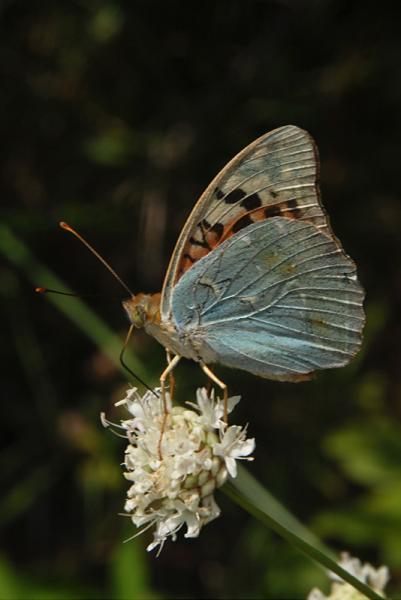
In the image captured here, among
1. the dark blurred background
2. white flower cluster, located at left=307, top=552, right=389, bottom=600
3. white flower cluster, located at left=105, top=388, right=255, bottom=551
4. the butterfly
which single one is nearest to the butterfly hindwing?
the butterfly

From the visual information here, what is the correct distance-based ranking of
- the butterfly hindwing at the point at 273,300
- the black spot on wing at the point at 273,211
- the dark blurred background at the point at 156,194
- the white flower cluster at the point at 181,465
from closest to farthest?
the white flower cluster at the point at 181,465 < the butterfly hindwing at the point at 273,300 < the black spot on wing at the point at 273,211 < the dark blurred background at the point at 156,194

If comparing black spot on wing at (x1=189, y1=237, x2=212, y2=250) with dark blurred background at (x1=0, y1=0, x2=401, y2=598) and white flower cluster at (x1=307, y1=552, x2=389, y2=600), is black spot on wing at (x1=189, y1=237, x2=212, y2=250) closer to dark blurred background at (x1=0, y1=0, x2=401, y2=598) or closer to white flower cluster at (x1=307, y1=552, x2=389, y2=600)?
white flower cluster at (x1=307, y1=552, x2=389, y2=600)

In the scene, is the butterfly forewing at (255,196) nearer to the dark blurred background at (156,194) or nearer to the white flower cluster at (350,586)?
the white flower cluster at (350,586)

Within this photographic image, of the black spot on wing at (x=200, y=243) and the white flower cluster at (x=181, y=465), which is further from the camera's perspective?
the black spot on wing at (x=200, y=243)

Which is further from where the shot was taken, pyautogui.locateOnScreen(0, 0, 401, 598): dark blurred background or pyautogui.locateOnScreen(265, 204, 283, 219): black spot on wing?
pyautogui.locateOnScreen(0, 0, 401, 598): dark blurred background

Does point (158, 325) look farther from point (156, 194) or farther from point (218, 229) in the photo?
point (156, 194)

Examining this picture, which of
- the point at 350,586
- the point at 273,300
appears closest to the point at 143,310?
the point at 273,300

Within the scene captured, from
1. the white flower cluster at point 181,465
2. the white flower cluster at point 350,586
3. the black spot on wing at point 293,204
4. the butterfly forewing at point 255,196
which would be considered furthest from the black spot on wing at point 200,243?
the white flower cluster at point 350,586

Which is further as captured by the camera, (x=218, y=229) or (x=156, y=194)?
(x=156, y=194)
